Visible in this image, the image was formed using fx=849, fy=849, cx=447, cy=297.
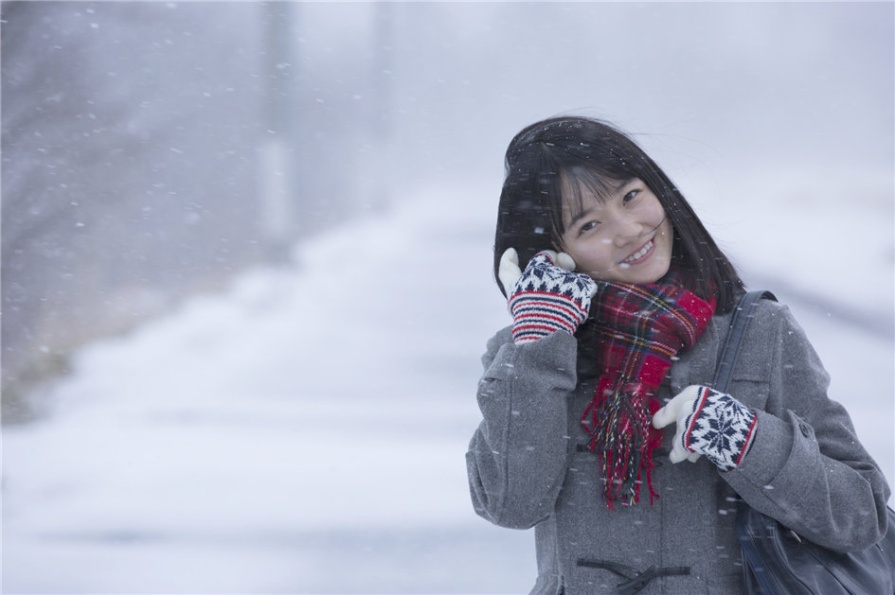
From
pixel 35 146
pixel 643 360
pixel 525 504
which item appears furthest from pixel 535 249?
pixel 35 146

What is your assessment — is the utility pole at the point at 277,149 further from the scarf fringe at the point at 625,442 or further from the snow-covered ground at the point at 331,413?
the scarf fringe at the point at 625,442

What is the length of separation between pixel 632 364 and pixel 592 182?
0.31 metres

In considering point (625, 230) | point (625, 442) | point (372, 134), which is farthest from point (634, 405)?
point (372, 134)

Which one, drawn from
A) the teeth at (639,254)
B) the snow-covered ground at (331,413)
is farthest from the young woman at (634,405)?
the snow-covered ground at (331,413)

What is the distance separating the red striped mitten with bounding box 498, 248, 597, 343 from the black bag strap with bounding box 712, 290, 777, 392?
0.23 m

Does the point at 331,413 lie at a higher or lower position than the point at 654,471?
higher

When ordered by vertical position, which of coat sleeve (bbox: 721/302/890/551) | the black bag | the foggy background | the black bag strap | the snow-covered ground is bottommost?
the black bag

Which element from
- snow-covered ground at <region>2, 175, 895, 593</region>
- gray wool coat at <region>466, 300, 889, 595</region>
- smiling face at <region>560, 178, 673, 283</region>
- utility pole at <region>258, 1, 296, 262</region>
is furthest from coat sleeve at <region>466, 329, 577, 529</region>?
utility pole at <region>258, 1, 296, 262</region>

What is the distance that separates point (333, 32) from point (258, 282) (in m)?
1.35

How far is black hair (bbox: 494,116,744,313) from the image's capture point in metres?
1.44

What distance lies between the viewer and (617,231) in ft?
4.67

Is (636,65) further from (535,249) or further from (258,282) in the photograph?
(535,249)

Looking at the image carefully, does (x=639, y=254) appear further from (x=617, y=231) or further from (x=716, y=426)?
(x=716, y=426)

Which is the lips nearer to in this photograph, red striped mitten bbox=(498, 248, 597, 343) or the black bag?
red striped mitten bbox=(498, 248, 597, 343)
